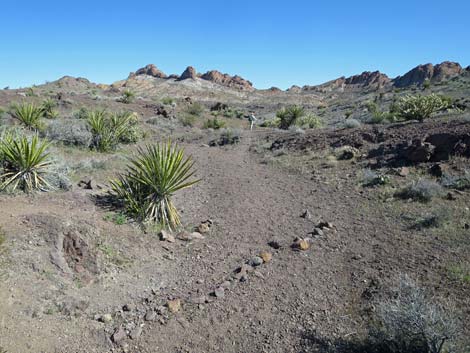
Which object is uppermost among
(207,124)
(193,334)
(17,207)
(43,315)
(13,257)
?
(207,124)

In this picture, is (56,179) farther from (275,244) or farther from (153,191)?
(275,244)

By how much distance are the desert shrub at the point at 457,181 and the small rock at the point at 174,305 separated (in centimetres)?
656

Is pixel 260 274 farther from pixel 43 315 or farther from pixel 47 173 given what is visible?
pixel 47 173

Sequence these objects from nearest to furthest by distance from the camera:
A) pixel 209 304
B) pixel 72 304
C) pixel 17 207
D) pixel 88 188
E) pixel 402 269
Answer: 1. pixel 72 304
2. pixel 209 304
3. pixel 402 269
4. pixel 17 207
5. pixel 88 188

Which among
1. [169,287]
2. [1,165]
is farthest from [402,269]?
[1,165]

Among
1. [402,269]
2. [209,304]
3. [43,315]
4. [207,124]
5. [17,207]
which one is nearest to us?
[43,315]

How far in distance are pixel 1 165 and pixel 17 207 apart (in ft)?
5.85

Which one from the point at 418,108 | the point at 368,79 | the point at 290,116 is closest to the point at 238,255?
the point at 418,108

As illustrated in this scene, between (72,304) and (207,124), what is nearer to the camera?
(72,304)

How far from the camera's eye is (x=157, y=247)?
233 inches

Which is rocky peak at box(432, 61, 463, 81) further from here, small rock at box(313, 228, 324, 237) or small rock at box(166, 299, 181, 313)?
small rock at box(166, 299, 181, 313)

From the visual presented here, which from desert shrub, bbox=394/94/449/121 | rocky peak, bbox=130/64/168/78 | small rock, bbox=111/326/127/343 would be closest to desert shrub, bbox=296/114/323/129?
desert shrub, bbox=394/94/449/121

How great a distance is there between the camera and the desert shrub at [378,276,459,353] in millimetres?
Result: 3184

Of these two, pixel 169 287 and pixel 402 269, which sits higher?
pixel 402 269
